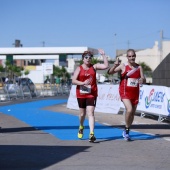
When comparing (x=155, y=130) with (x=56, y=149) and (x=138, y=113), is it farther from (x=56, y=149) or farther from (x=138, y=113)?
(x=138, y=113)

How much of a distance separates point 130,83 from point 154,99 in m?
6.38

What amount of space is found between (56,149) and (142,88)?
919 centimetres

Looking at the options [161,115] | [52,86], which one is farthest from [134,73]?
[52,86]

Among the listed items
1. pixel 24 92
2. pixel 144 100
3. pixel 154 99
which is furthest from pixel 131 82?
pixel 24 92

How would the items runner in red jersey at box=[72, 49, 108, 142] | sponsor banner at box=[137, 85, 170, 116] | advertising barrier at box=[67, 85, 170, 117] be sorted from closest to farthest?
runner in red jersey at box=[72, 49, 108, 142] → sponsor banner at box=[137, 85, 170, 116] → advertising barrier at box=[67, 85, 170, 117]

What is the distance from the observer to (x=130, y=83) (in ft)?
34.4

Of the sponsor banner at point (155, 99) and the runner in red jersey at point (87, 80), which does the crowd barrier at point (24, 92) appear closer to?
the sponsor banner at point (155, 99)

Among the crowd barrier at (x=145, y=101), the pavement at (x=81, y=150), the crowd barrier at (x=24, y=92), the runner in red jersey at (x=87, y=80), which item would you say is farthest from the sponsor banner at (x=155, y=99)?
the crowd barrier at (x=24, y=92)

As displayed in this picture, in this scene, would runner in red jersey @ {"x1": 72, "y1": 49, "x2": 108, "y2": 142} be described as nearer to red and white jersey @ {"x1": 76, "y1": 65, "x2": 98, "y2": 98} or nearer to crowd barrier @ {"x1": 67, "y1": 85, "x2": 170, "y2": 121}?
red and white jersey @ {"x1": 76, "y1": 65, "x2": 98, "y2": 98}

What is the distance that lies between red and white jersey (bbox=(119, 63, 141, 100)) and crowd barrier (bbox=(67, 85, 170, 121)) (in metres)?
5.02

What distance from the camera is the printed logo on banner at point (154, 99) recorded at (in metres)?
16.1

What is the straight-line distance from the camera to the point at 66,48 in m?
32.9

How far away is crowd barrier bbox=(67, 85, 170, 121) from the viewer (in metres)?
15.7

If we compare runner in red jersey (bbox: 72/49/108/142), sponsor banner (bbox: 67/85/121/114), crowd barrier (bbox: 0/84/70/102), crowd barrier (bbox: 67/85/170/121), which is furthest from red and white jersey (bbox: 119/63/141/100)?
crowd barrier (bbox: 0/84/70/102)
